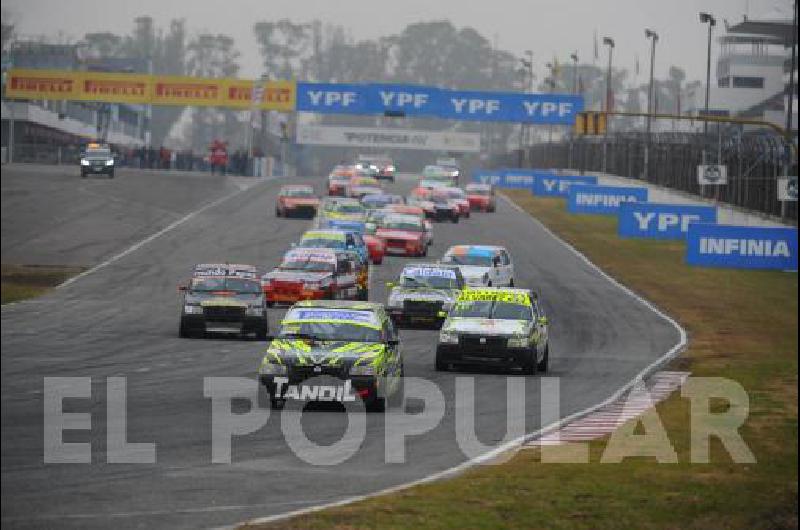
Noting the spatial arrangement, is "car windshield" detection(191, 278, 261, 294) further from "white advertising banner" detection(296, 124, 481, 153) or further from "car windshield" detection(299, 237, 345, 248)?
"white advertising banner" detection(296, 124, 481, 153)

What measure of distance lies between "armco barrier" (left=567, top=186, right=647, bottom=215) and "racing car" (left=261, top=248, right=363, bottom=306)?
44.5m

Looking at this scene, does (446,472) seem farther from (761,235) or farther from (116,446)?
(761,235)

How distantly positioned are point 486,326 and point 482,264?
1652 cm

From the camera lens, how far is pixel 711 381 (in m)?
33.5

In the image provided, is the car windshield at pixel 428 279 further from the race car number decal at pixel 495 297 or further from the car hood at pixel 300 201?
the car hood at pixel 300 201

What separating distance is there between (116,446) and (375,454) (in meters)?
3.22

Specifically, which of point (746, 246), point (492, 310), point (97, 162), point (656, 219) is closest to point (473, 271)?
point (492, 310)

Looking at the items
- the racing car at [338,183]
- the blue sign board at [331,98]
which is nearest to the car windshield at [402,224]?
the racing car at [338,183]

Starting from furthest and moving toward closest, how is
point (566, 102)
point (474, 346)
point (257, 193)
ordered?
1. point (566, 102)
2. point (257, 193)
3. point (474, 346)

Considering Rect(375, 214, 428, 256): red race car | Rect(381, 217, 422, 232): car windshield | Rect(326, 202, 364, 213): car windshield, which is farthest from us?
Rect(326, 202, 364, 213): car windshield

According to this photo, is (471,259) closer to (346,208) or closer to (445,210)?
(346,208)

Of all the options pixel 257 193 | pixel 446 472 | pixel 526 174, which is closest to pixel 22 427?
pixel 446 472

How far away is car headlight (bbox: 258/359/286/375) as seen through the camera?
25.1 metres

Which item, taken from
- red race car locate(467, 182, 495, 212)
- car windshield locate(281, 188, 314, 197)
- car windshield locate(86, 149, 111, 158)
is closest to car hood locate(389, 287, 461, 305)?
car windshield locate(281, 188, 314, 197)
